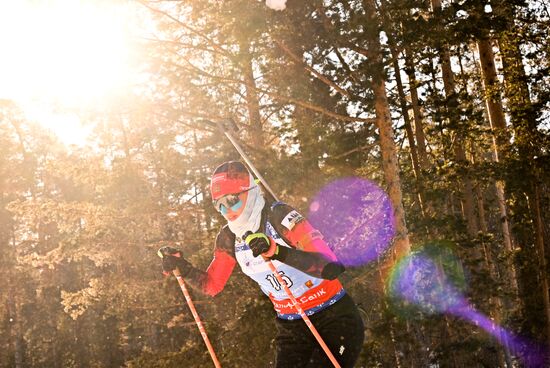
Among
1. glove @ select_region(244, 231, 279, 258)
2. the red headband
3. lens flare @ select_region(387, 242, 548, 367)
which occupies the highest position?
the red headband

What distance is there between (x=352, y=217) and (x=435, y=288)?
8.81ft

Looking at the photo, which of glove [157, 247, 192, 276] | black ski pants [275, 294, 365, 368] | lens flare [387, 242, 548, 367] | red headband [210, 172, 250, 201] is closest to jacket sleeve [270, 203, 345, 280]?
red headband [210, 172, 250, 201]

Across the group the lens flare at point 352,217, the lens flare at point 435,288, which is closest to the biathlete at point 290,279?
the lens flare at point 435,288

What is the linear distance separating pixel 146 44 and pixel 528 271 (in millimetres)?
11448

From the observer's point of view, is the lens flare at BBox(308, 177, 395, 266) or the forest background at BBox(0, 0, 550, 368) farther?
the lens flare at BBox(308, 177, 395, 266)

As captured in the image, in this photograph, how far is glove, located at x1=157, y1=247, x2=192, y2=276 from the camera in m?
4.34

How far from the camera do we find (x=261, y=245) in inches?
136

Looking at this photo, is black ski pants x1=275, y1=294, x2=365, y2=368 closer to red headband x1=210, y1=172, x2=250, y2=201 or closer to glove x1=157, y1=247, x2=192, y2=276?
glove x1=157, y1=247, x2=192, y2=276

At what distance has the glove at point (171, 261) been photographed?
4.34m

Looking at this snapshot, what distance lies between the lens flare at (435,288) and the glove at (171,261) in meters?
6.18

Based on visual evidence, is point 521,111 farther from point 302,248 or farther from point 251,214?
point 302,248

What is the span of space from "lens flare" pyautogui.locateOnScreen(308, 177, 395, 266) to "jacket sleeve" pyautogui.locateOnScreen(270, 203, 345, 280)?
672 cm

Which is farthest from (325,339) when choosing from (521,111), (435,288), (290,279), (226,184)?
(521,111)

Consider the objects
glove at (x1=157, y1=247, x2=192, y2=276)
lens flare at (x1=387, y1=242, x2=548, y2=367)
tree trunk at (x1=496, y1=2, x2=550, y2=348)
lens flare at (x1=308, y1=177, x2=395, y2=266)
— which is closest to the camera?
glove at (x1=157, y1=247, x2=192, y2=276)
